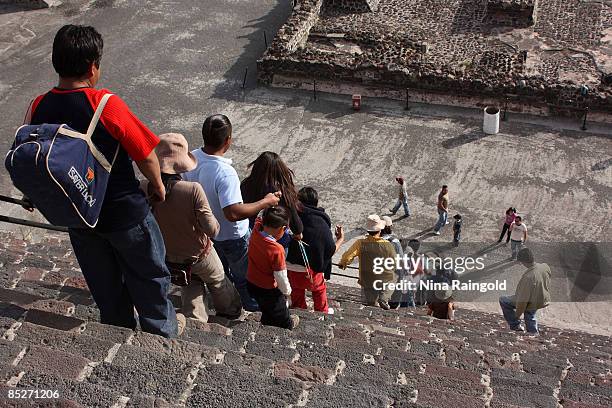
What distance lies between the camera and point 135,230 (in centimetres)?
471

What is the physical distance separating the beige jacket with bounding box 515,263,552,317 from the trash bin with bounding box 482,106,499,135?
600 centimetres

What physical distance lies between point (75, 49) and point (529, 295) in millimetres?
5732

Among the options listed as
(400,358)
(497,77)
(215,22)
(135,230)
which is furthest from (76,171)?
(215,22)

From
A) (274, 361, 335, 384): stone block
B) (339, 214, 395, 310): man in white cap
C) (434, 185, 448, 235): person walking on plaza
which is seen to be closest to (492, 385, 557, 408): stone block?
(274, 361, 335, 384): stone block

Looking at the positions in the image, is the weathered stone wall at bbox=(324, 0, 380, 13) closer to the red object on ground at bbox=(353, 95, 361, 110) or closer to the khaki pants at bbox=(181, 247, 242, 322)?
the red object on ground at bbox=(353, 95, 361, 110)

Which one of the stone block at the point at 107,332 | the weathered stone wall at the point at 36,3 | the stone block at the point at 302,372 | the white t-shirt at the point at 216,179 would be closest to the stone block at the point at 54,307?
the stone block at the point at 107,332

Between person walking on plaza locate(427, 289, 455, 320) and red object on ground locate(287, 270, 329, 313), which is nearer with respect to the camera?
red object on ground locate(287, 270, 329, 313)

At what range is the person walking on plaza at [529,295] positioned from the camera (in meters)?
8.20

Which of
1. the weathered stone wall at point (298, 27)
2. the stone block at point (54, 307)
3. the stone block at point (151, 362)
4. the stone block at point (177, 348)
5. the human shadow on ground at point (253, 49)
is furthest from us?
the weathered stone wall at point (298, 27)

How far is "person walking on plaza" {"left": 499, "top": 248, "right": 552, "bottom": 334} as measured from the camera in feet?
26.9

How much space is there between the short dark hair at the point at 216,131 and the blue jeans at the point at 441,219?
630cm

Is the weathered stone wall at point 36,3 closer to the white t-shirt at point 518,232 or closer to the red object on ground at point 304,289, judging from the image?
the white t-shirt at point 518,232

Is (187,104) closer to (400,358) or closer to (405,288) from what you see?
(405,288)

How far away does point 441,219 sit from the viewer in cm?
1176
